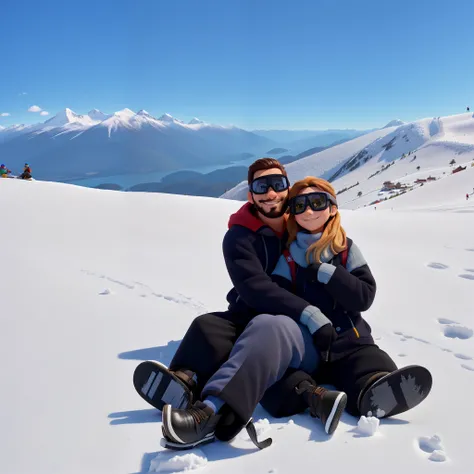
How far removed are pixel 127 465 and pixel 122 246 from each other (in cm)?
578

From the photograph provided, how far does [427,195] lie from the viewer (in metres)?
27.7

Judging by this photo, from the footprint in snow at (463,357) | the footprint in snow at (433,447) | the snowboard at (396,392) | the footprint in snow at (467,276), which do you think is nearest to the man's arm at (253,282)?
the snowboard at (396,392)

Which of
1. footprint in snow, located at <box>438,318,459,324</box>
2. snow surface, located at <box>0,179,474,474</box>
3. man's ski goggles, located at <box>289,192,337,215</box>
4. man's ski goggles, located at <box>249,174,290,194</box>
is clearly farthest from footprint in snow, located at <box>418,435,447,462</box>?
footprint in snow, located at <box>438,318,459,324</box>

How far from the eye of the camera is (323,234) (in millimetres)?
3070

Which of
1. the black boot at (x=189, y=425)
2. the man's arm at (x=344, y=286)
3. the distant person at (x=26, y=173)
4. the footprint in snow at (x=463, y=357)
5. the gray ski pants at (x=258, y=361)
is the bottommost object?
the footprint in snow at (x=463, y=357)

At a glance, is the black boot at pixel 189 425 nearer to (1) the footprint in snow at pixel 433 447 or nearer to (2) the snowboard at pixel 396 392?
(2) the snowboard at pixel 396 392

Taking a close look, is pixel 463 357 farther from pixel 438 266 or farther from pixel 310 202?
pixel 438 266

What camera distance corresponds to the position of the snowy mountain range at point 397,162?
2276 inches

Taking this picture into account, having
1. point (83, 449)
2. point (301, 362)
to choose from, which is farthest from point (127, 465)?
point (301, 362)

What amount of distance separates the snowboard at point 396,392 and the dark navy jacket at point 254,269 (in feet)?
2.20

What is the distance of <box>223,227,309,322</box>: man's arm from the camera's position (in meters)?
2.80

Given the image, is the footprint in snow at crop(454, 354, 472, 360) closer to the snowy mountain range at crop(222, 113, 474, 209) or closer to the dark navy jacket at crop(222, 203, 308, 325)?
the dark navy jacket at crop(222, 203, 308, 325)

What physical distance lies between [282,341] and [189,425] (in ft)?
2.47

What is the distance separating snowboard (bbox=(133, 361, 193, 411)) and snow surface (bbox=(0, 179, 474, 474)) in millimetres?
149
